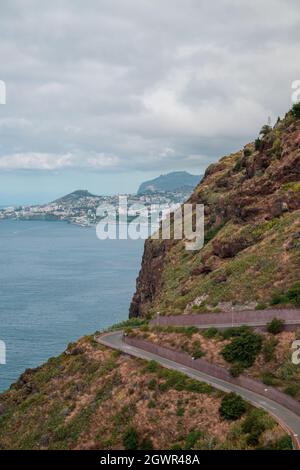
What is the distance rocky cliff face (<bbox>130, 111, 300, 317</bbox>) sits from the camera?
39.5 m

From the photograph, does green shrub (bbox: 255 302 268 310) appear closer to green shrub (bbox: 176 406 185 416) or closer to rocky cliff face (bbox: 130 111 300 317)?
rocky cliff face (bbox: 130 111 300 317)

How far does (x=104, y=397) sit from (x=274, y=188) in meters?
27.0

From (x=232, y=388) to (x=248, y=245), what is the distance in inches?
831

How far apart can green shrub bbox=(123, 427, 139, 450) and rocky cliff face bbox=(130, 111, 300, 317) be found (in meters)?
12.8

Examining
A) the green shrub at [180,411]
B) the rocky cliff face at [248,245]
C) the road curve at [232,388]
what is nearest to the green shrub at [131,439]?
the green shrub at [180,411]

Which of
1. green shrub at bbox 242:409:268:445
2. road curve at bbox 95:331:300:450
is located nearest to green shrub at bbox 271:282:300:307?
road curve at bbox 95:331:300:450

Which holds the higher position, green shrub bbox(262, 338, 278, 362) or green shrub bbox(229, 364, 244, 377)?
green shrub bbox(262, 338, 278, 362)

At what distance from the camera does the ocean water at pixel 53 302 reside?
8600cm

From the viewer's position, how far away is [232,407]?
2608 centimetres

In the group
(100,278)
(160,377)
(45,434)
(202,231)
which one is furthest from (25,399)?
(100,278)

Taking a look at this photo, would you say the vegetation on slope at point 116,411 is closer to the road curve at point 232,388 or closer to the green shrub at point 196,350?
the road curve at point 232,388

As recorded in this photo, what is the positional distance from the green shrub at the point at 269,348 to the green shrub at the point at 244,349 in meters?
0.39

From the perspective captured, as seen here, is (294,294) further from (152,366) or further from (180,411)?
(180,411)

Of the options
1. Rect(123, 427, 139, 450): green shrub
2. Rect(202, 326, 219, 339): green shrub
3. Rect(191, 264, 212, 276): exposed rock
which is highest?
Rect(191, 264, 212, 276): exposed rock
